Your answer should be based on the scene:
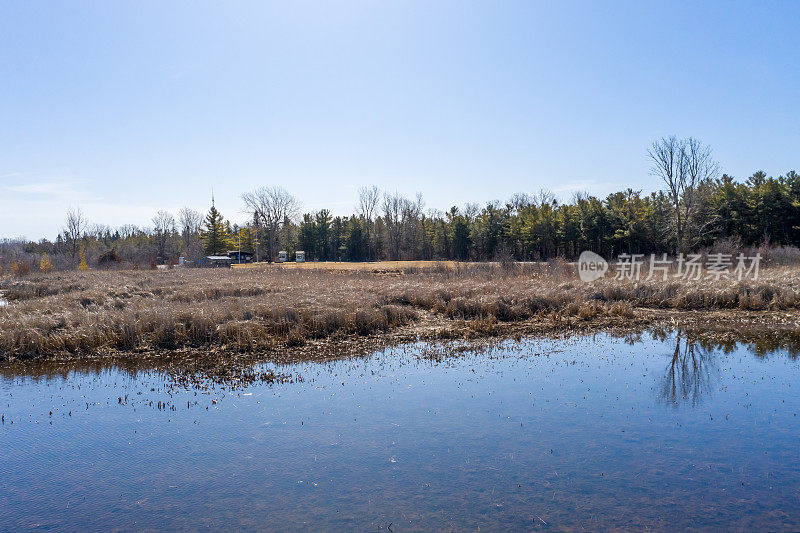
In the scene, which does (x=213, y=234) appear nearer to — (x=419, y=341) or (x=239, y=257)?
(x=239, y=257)

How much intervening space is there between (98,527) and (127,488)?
3.00ft

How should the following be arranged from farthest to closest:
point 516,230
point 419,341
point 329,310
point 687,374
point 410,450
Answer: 1. point 516,230
2. point 329,310
3. point 419,341
4. point 687,374
5. point 410,450

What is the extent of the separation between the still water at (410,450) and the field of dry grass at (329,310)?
2482 mm

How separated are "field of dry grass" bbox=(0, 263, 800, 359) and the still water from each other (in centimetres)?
248

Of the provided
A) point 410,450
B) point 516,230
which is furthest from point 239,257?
point 410,450

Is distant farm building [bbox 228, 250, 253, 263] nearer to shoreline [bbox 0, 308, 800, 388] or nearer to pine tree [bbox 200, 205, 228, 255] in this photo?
pine tree [bbox 200, 205, 228, 255]

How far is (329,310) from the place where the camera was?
54.1 ft

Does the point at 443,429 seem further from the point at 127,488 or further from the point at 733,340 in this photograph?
the point at 733,340

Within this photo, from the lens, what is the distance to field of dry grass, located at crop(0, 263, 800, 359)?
567 inches

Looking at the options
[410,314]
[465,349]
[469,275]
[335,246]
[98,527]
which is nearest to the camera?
[98,527]

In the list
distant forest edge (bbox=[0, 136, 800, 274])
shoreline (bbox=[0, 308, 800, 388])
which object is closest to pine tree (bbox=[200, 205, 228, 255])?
distant forest edge (bbox=[0, 136, 800, 274])

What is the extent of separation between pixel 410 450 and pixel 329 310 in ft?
31.1

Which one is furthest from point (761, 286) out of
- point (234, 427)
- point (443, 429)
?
point (234, 427)

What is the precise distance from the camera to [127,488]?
6535 millimetres
